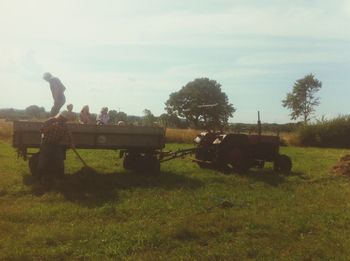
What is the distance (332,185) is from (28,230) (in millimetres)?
9426

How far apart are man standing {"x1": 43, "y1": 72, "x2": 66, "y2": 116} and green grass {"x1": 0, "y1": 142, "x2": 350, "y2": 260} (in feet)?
6.69

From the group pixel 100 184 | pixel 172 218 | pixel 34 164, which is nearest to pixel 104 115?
pixel 34 164

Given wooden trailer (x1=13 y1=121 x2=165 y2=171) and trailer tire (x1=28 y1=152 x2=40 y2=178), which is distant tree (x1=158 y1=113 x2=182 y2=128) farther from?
trailer tire (x1=28 y1=152 x2=40 y2=178)

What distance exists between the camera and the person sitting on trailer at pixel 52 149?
12477 millimetres

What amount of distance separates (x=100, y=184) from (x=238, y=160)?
5.31 m

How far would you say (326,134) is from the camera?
42.3 metres

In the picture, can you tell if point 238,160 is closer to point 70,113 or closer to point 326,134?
point 70,113

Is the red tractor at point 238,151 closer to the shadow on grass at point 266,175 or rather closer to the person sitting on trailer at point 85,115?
the shadow on grass at point 266,175

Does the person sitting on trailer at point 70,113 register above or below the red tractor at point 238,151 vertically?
above

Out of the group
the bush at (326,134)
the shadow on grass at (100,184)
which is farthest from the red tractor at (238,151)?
the bush at (326,134)

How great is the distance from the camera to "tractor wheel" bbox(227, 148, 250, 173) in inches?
633

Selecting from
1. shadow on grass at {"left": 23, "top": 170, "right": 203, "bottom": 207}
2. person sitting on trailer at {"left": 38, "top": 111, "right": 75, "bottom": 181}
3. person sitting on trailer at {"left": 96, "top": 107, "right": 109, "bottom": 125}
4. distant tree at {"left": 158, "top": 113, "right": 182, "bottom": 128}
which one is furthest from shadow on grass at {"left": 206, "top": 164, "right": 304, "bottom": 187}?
distant tree at {"left": 158, "top": 113, "right": 182, "bottom": 128}

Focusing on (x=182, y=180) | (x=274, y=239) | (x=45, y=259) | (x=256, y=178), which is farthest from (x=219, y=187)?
(x=45, y=259)

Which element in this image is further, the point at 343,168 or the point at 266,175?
the point at 343,168
